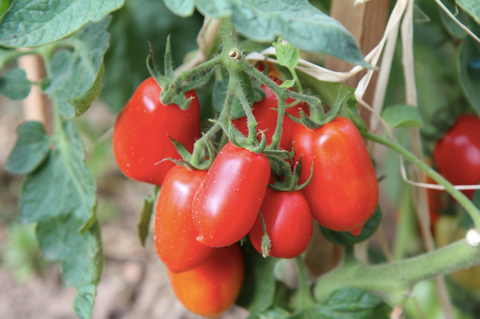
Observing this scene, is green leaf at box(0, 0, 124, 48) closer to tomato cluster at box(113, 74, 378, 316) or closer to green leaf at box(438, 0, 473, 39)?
tomato cluster at box(113, 74, 378, 316)

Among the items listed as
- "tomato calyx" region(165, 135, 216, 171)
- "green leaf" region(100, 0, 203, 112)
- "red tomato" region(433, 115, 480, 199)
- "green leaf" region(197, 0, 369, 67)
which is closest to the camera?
"green leaf" region(197, 0, 369, 67)

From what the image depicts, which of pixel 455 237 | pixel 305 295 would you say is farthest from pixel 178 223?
pixel 455 237

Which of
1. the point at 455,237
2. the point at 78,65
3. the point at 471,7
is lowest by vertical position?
the point at 455,237

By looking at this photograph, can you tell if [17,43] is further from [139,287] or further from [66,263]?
[139,287]

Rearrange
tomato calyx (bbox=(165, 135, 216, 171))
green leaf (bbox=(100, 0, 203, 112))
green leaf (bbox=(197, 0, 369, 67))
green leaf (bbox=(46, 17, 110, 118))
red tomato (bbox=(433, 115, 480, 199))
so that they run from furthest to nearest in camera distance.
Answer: green leaf (bbox=(100, 0, 203, 112))
red tomato (bbox=(433, 115, 480, 199))
green leaf (bbox=(46, 17, 110, 118))
tomato calyx (bbox=(165, 135, 216, 171))
green leaf (bbox=(197, 0, 369, 67))

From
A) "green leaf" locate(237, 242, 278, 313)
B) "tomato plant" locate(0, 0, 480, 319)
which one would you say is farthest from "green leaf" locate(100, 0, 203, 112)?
"green leaf" locate(237, 242, 278, 313)

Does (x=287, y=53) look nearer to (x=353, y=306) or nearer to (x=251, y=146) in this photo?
(x=251, y=146)

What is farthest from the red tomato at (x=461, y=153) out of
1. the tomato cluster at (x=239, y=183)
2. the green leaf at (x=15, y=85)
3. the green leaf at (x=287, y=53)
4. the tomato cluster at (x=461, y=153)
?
the green leaf at (x=15, y=85)
